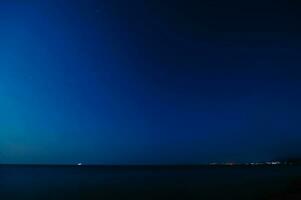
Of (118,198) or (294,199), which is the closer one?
(294,199)

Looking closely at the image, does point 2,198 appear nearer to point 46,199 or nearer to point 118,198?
point 46,199

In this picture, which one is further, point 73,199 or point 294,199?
point 73,199

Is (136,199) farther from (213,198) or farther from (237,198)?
(237,198)

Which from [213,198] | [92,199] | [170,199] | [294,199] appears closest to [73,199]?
[92,199]

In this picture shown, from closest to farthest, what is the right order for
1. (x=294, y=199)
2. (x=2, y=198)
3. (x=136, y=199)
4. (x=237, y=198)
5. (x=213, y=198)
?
(x=294, y=199) → (x=237, y=198) → (x=213, y=198) → (x=136, y=199) → (x=2, y=198)

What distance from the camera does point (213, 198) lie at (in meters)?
32.7

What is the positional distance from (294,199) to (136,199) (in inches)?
655

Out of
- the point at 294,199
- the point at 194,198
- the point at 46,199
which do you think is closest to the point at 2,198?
the point at 46,199

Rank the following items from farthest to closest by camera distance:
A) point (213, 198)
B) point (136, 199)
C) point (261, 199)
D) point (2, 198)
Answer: point (2, 198) < point (136, 199) < point (213, 198) < point (261, 199)

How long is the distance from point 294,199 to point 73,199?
877 inches

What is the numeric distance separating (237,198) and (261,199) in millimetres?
2448

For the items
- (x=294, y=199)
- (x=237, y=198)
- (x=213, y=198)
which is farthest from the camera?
(x=213, y=198)

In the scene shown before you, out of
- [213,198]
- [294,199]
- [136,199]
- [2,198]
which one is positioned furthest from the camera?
[2,198]

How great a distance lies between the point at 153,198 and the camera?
114 ft
